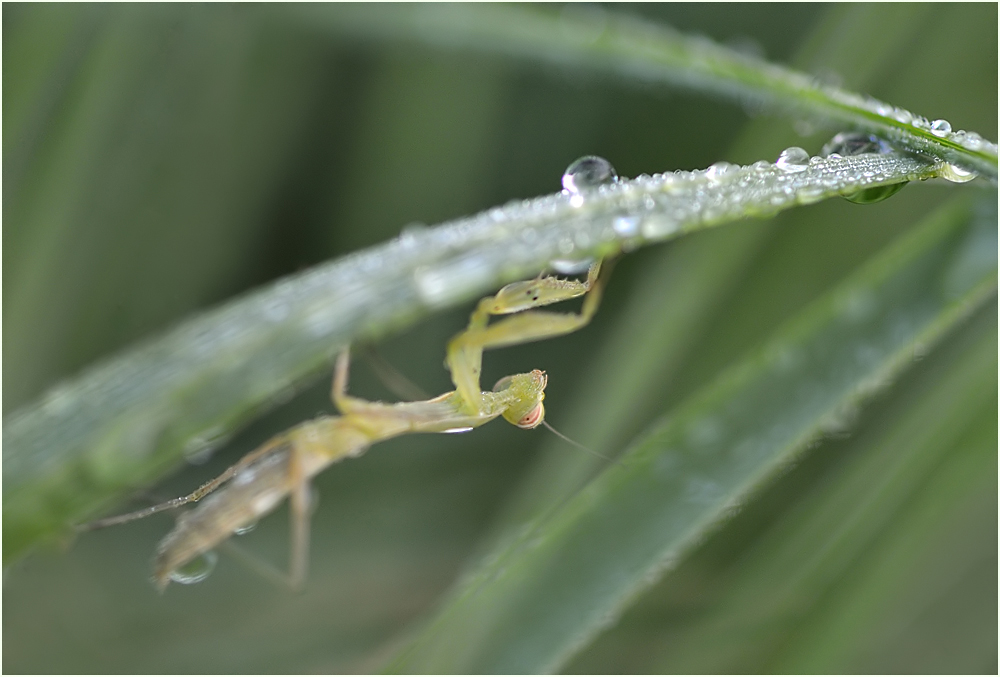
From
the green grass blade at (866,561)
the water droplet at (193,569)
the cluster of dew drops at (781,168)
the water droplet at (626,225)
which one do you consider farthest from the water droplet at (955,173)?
the water droplet at (193,569)

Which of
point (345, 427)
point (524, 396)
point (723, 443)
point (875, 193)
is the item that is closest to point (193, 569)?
point (345, 427)

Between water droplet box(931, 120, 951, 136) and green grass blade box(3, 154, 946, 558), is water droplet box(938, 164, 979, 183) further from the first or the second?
green grass blade box(3, 154, 946, 558)

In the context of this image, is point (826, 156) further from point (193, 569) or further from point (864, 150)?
point (193, 569)

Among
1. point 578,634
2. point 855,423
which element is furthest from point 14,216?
point 855,423

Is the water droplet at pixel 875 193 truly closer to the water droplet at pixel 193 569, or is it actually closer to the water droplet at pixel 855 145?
the water droplet at pixel 855 145

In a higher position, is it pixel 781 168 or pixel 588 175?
pixel 588 175
